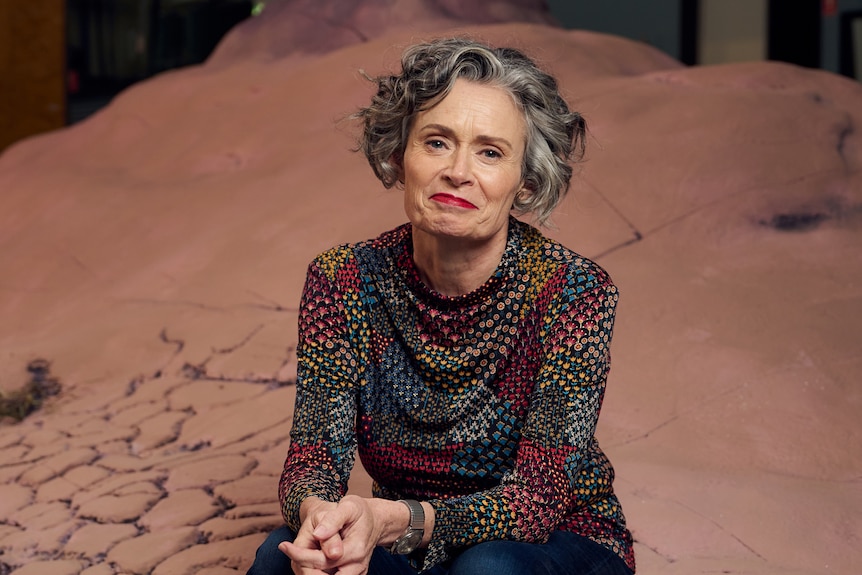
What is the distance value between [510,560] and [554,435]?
0.21 m

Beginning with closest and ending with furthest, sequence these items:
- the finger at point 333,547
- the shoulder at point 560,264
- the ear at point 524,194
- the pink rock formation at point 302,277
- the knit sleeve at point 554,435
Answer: the finger at point 333,547 → the knit sleeve at point 554,435 → the shoulder at point 560,264 → the ear at point 524,194 → the pink rock formation at point 302,277

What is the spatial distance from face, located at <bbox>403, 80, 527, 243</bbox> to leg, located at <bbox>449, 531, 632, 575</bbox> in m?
0.47

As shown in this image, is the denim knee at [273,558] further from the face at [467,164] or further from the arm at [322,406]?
the face at [467,164]

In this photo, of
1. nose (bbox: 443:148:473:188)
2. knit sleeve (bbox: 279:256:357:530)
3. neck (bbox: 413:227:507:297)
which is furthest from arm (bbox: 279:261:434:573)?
nose (bbox: 443:148:473:188)

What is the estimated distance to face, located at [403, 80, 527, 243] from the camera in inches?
63.2

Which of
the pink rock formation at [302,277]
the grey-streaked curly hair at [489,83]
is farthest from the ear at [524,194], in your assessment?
the pink rock formation at [302,277]

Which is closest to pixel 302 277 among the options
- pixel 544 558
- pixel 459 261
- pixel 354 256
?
pixel 354 256

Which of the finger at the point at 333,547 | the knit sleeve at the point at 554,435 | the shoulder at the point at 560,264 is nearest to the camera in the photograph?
the finger at the point at 333,547

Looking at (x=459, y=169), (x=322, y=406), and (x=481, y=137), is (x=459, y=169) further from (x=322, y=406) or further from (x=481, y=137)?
(x=322, y=406)

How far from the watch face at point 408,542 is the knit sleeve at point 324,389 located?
0.60 feet

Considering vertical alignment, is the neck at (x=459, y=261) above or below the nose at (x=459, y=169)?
below

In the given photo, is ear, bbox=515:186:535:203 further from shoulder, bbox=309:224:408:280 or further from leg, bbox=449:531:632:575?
leg, bbox=449:531:632:575

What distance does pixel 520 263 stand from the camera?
166cm

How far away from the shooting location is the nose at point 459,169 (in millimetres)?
1602
